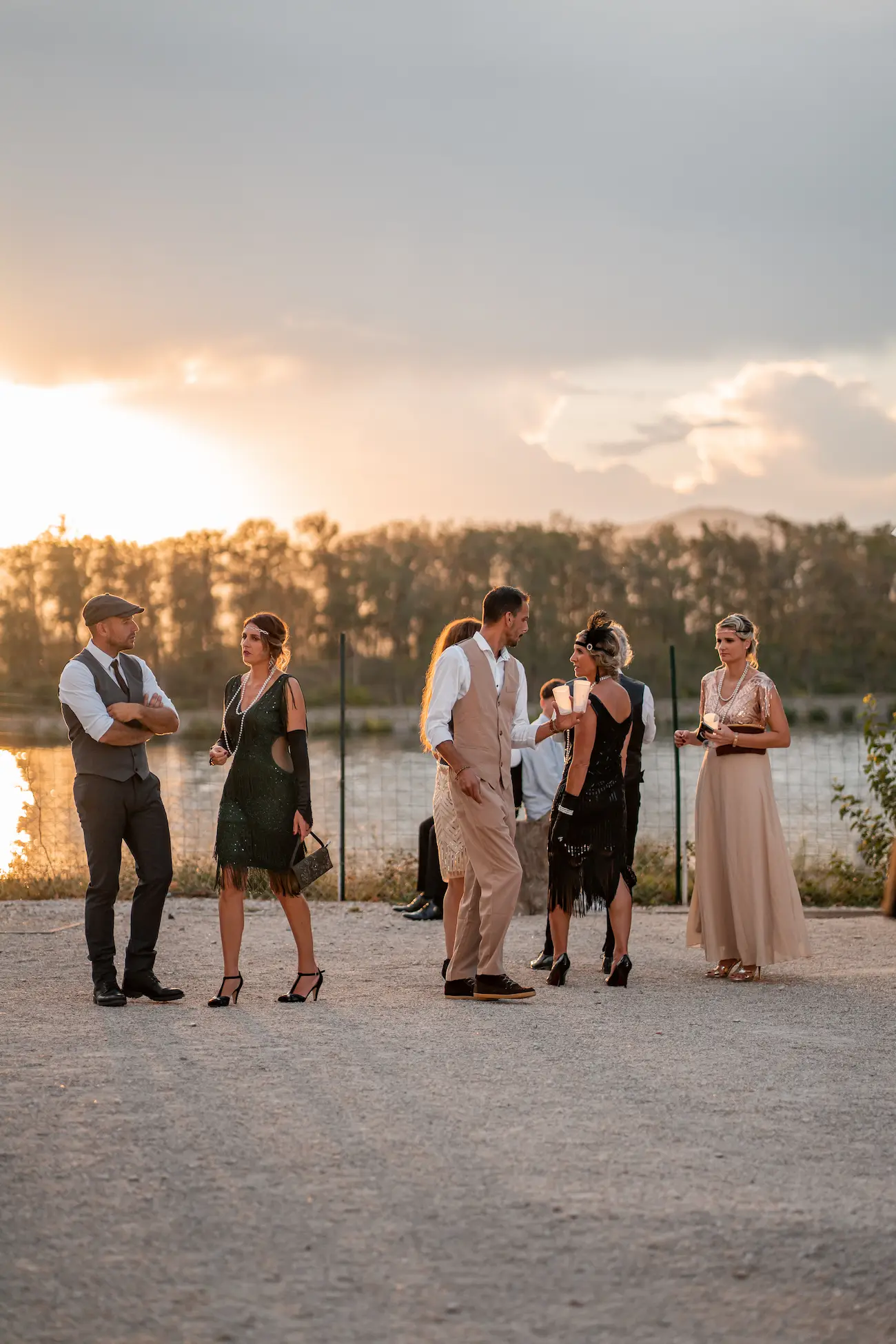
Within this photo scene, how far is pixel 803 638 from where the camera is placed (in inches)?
2010

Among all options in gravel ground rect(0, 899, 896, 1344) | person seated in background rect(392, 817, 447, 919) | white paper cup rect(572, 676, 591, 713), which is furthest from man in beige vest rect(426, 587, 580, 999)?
person seated in background rect(392, 817, 447, 919)

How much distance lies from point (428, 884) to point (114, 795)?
13.9 feet

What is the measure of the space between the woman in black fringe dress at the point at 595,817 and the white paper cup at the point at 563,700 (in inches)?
6.8

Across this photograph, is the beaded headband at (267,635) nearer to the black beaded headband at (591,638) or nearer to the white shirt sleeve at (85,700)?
the white shirt sleeve at (85,700)

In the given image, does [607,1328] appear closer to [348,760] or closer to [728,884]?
[728,884]

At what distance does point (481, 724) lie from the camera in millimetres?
7367

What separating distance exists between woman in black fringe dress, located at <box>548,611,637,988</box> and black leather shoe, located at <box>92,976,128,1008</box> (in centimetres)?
230

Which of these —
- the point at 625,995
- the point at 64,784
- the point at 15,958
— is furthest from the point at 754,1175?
the point at 64,784

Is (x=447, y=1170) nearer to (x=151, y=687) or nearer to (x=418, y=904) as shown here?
(x=151, y=687)

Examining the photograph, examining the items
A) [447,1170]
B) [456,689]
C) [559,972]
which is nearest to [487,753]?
[456,689]

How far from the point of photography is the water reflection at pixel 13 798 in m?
15.8

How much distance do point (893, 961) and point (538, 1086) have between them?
14.6 feet

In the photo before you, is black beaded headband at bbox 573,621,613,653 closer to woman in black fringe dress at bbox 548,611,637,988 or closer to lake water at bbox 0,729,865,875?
woman in black fringe dress at bbox 548,611,637,988

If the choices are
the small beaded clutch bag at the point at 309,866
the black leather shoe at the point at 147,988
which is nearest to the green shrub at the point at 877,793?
the small beaded clutch bag at the point at 309,866
